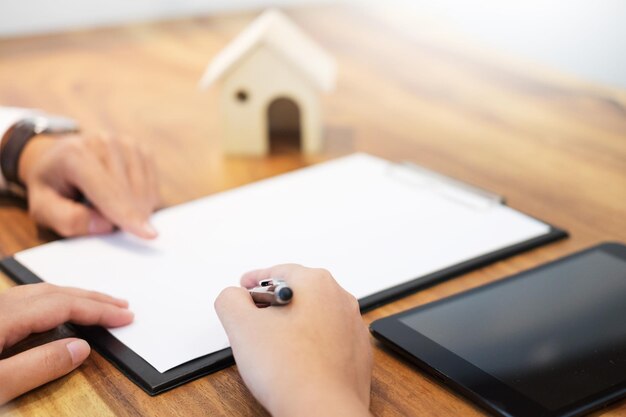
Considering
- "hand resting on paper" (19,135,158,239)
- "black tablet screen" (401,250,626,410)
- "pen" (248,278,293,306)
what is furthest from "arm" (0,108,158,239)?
"black tablet screen" (401,250,626,410)

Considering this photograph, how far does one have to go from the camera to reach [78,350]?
2.47ft

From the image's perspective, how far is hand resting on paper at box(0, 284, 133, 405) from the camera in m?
0.72

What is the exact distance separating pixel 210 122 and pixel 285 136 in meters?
0.15

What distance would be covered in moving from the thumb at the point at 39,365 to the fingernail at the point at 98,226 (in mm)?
264

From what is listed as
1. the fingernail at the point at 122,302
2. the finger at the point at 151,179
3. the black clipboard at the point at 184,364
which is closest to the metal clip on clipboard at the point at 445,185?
the black clipboard at the point at 184,364

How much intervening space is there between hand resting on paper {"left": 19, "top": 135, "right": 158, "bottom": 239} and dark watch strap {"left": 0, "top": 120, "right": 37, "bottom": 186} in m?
0.02

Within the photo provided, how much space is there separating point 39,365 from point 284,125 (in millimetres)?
701

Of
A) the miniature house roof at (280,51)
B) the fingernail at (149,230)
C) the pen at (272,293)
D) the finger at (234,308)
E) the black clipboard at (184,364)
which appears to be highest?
the miniature house roof at (280,51)

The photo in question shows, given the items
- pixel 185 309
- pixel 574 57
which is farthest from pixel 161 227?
pixel 574 57

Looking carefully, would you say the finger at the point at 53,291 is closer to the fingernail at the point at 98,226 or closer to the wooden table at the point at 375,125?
the wooden table at the point at 375,125

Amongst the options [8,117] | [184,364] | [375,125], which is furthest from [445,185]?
[8,117]

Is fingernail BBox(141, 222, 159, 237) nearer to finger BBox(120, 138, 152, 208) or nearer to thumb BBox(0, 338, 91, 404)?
finger BBox(120, 138, 152, 208)

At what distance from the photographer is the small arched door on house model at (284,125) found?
1.31 meters

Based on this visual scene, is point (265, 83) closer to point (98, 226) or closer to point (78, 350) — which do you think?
point (98, 226)
